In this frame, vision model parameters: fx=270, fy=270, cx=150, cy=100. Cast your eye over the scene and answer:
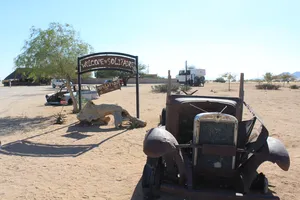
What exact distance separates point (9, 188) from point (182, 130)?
10.4 ft

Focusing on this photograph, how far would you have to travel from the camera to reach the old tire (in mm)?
3943

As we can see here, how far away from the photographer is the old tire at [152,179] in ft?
12.9

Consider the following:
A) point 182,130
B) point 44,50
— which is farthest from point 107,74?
point 182,130

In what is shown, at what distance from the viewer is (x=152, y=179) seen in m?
4.05

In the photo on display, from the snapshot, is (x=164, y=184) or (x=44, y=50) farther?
(x=44, y=50)

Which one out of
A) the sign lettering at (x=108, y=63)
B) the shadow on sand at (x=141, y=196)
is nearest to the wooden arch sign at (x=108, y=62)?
the sign lettering at (x=108, y=63)

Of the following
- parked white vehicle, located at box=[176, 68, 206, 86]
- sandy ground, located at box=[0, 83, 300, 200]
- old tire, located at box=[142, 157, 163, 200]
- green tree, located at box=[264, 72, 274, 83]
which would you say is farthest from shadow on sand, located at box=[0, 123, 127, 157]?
green tree, located at box=[264, 72, 274, 83]

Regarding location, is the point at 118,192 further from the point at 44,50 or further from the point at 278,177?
the point at 44,50

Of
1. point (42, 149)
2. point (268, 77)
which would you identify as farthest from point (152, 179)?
point (268, 77)

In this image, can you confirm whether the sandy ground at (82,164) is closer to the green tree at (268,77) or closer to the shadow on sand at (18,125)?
the shadow on sand at (18,125)

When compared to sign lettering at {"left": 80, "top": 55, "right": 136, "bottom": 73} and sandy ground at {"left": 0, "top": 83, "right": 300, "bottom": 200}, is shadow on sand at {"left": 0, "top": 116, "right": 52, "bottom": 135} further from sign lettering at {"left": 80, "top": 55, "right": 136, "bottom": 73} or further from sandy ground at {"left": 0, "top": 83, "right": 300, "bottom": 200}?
sign lettering at {"left": 80, "top": 55, "right": 136, "bottom": 73}

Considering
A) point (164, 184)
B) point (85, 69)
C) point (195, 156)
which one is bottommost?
point (164, 184)

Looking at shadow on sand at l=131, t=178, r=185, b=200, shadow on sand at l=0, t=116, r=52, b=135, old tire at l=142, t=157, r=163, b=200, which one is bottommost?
shadow on sand at l=131, t=178, r=185, b=200

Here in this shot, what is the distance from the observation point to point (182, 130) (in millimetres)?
4695
